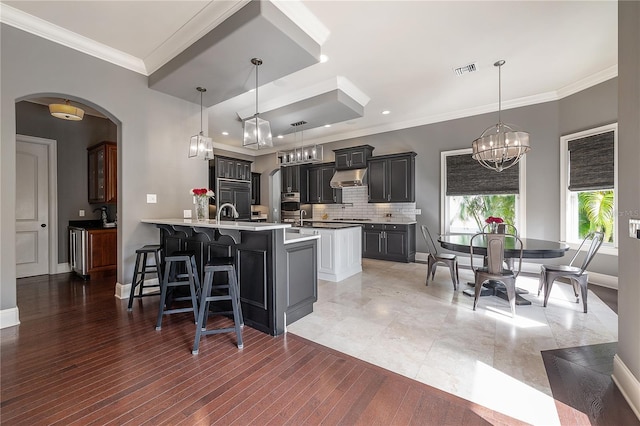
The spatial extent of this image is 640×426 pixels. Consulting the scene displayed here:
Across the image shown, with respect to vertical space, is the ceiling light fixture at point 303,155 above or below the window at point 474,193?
above

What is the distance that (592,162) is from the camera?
4.10 meters

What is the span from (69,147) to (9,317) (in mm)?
3604

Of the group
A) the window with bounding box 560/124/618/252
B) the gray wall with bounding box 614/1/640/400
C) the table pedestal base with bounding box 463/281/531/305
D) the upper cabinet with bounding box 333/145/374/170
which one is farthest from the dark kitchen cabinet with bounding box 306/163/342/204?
the gray wall with bounding box 614/1/640/400

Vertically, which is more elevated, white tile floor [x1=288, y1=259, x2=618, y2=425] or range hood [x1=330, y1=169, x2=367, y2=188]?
range hood [x1=330, y1=169, x2=367, y2=188]

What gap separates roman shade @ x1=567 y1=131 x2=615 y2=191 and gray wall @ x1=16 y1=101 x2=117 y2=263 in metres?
8.29

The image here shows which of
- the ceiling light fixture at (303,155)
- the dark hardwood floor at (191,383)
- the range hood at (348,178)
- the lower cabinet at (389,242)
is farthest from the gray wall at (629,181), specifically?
the range hood at (348,178)

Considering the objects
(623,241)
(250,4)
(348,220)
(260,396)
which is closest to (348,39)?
(250,4)

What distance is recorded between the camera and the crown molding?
2.68 m

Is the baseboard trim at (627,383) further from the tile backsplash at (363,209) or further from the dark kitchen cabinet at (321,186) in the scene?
the dark kitchen cabinet at (321,186)

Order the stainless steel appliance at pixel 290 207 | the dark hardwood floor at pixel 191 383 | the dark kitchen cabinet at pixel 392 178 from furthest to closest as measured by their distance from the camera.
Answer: the stainless steel appliance at pixel 290 207 < the dark kitchen cabinet at pixel 392 178 < the dark hardwood floor at pixel 191 383

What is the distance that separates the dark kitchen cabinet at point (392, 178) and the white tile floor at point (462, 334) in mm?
2526

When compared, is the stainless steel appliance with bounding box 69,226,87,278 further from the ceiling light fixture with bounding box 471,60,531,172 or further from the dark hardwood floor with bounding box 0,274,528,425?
the ceiling light fixture with bounding box 471,60,531,172

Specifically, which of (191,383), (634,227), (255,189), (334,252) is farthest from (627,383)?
(255,189)

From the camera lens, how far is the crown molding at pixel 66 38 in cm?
268
